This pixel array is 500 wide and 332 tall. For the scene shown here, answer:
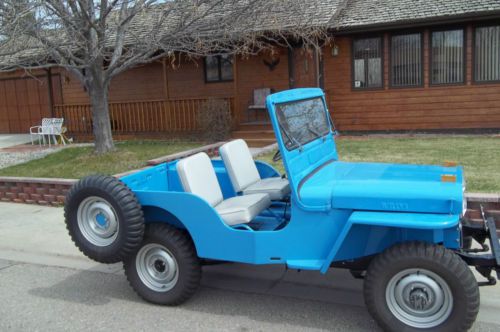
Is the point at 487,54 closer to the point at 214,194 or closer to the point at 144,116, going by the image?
the point at 144,116

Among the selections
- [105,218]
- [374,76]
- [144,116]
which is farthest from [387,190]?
[144,116]

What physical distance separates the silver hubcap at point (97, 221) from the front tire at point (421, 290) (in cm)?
202

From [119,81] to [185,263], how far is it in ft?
47.7

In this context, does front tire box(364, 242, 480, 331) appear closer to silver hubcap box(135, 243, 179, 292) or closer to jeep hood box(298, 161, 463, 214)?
jeep hood box(298, 161, 463, 214)

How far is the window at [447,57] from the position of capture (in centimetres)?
1245

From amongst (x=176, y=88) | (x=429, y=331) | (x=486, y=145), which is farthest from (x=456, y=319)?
(x=176, y=88)

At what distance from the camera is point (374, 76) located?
1332cm

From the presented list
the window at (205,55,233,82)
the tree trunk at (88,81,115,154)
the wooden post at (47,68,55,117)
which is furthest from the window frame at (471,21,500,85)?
the wooden post at (47,68,55,117)

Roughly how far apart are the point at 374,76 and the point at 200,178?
33.0 feet

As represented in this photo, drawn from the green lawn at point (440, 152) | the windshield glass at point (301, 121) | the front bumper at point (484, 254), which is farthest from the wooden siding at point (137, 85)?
the front bumper at point (484, 254)

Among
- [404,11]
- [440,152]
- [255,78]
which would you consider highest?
[404,11]

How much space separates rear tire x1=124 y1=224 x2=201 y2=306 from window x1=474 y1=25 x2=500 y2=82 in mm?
10833

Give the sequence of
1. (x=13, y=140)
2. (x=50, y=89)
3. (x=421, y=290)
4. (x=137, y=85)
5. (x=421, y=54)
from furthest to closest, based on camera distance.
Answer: (x=50, y=89) → (x=13, y=140) → (x=137, y=85) → (x=421, y=54) → (x=421, y=290)

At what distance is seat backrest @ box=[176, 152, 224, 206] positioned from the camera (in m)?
4.18
